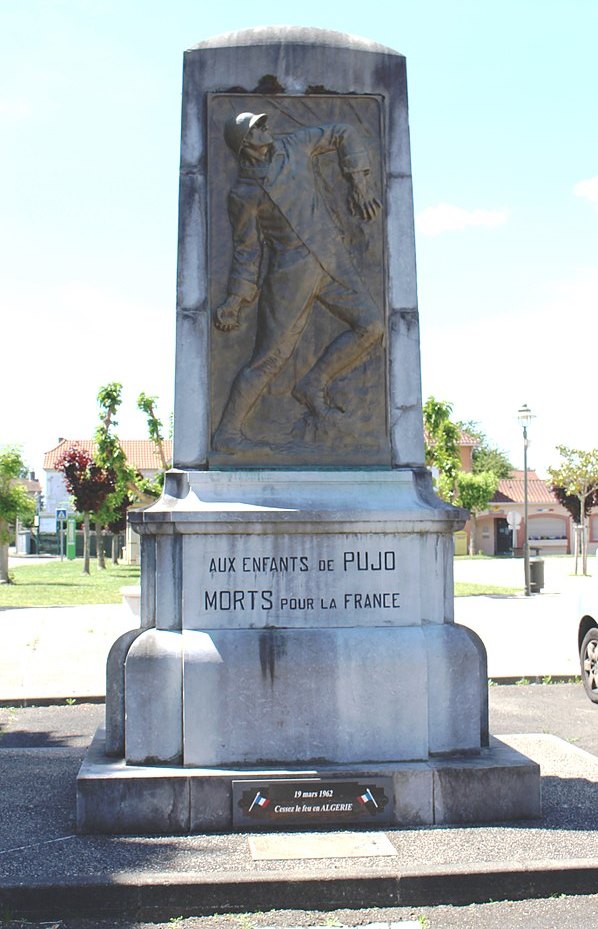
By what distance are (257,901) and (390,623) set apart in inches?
75.6

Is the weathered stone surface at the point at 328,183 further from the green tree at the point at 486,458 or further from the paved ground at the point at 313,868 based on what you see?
the green tree at the point at 486,458

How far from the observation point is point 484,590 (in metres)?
27.6

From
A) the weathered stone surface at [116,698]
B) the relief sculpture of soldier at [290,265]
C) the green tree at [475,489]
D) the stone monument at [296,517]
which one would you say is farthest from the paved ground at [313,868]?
the green tree at [475,489]

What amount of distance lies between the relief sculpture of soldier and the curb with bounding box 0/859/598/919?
2.63m

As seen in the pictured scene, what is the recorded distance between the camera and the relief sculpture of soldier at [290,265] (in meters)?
6.34

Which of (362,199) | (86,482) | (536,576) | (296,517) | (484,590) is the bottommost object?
(484,590)

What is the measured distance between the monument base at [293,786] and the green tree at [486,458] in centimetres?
8027

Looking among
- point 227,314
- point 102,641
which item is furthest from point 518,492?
point 227,314

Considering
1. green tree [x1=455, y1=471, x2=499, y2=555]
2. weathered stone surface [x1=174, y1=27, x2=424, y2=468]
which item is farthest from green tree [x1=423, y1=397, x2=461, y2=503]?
green tree [x1=455, y1=471, x2=499, y2=555]

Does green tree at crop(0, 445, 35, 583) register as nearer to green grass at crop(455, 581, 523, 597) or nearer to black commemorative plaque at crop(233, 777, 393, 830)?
green grass at crop(455, 581, 523, 597)

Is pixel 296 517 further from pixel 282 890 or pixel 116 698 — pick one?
pixel 282 890

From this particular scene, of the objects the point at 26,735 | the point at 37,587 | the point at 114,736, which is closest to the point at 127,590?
the point at 26,735

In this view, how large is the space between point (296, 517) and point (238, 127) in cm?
245

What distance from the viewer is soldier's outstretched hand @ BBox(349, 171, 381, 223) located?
21.2 feet
